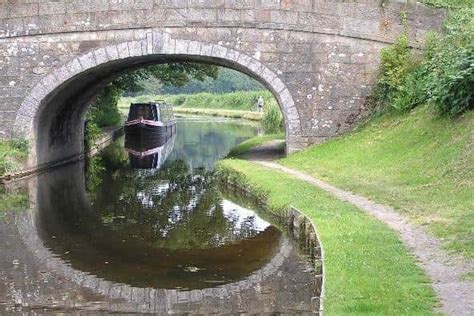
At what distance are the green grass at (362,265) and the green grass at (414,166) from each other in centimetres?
70

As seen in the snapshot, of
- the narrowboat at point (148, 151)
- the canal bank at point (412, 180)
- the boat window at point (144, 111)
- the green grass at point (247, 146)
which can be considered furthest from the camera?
the boat window at point (144, 111)

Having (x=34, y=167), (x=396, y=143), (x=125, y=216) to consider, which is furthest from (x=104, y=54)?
(x=396, y=143)

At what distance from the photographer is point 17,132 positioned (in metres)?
18.4

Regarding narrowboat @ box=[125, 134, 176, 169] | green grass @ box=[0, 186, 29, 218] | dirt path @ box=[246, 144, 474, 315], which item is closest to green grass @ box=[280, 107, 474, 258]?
dirt path @ box=[246, 144, 474, 315]

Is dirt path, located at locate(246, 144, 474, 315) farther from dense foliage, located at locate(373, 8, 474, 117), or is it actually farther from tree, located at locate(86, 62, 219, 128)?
tree, located at locate(86, 62, 219, 128)

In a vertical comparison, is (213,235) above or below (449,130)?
below

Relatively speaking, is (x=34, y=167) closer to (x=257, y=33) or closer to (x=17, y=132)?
(x=17, y=132)

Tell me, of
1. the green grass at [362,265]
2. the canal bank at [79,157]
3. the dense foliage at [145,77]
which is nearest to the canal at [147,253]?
the canal bank at [79,157]

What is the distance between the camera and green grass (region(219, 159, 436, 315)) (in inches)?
246

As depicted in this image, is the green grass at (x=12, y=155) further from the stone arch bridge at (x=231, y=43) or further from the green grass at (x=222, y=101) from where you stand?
the green grass at (x=222, y=101)

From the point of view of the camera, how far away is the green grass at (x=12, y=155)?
17.0 metres

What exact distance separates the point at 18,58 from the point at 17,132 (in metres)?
1.91

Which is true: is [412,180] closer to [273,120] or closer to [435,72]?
[435,72]

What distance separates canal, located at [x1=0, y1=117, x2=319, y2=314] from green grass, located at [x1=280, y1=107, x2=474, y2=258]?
1.74 m
